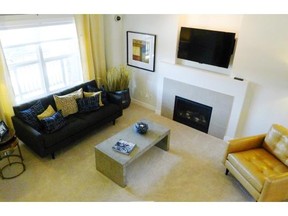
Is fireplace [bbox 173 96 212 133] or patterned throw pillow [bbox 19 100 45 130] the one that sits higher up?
patterned throw pillow [bbox 19 100 45 130]

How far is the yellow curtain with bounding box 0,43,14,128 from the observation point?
11.8ft

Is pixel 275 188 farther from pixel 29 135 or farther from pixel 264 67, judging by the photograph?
pixel 29 135

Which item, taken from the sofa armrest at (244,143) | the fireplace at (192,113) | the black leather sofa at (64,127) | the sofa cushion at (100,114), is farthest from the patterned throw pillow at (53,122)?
the sofa armrest at (244,143)

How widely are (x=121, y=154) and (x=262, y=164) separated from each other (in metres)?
1.91

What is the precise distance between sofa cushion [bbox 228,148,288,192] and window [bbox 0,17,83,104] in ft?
11.7

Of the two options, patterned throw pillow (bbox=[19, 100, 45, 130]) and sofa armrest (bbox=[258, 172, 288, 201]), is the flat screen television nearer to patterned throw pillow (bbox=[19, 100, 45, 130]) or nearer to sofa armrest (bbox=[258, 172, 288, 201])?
sofa armrest (bbox=[258, 172, 288, 201])

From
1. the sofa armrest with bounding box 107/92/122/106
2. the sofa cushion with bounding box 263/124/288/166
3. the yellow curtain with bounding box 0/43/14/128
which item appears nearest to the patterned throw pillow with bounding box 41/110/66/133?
the yellow curtain with bounding box 0/43/14/128

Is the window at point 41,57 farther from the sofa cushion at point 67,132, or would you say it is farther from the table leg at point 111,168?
the table leg at point 111,168

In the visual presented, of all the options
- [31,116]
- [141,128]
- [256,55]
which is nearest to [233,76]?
[256,55]

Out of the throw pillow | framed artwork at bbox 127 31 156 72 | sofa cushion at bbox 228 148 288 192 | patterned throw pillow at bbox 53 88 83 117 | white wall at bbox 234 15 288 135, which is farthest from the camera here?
framed artwork at bbox 127 31 156 72

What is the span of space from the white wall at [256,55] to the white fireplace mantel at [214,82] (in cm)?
12

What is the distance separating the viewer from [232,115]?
3992 millimetres
